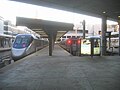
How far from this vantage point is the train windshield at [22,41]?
30691 millimetres

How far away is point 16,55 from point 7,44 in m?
36.0

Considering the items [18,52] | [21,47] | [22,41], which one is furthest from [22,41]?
[18,52]

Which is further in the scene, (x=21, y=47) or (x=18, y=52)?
(x=21, y=47)

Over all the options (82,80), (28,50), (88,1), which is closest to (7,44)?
(28,50)

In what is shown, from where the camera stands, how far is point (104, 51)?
3384cm

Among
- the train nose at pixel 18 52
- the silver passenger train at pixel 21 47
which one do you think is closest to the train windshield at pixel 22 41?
the silver passenger train at pixel 21 47

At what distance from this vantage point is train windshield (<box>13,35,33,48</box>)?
30.7 meters

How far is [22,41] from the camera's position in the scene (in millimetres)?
31203

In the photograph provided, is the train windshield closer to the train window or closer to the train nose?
the train window

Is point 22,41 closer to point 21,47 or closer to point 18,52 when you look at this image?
point 21,47

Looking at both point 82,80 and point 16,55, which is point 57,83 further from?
point 16,55

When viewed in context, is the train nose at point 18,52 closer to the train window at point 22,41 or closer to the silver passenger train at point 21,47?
the silver passenger train at point 21,47

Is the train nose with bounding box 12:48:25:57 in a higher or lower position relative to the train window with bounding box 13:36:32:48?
lower

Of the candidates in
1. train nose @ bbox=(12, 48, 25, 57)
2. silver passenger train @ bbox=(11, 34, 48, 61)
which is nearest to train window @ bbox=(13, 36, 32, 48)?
silver passenger train @ bbox=(11, 34, 48, 61)
